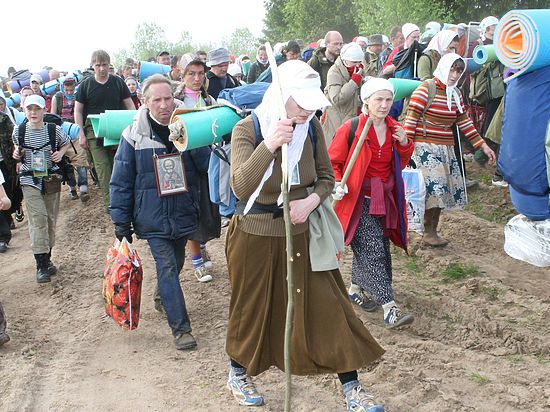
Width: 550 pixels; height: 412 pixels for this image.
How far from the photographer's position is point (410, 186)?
696 centimetres

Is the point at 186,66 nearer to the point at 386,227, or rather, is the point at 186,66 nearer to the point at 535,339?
the point at 386,227

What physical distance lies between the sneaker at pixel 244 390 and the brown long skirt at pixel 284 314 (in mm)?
290

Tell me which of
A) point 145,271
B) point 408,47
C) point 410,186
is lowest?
point 145,271

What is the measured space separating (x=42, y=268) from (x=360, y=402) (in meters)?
4.64

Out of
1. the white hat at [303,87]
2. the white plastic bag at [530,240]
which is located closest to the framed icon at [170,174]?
the white hat at [303,87]

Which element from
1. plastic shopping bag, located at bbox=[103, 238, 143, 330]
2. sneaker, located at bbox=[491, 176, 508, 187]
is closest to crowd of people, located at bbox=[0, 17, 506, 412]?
plastic shopping bag, located at bbox=[103, 238, 143, 330]

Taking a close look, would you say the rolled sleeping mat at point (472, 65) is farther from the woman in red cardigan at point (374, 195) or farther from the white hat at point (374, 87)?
the white hat at point (374, 87)

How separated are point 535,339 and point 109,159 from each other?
5558 millimetres

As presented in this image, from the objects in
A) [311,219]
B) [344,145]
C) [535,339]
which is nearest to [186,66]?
[344,145]

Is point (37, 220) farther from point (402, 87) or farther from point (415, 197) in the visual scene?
point (402, 87)

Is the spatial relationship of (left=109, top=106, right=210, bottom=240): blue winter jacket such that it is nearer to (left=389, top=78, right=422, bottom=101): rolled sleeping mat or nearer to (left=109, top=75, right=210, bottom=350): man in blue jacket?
(left=109, top=75, right=210, bottom=350): man in blue jacket

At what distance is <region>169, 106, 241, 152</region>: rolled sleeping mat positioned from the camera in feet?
16.2

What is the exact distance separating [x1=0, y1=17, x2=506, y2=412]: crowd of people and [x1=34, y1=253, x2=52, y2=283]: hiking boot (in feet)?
0.05

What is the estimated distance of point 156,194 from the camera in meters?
5.36
